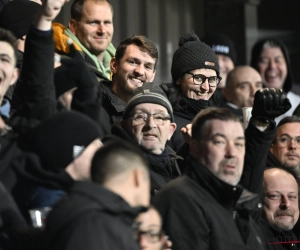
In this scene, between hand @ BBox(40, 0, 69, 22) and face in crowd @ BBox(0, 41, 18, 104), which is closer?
face in crowd @ BBox(0, 41, 18, 104)

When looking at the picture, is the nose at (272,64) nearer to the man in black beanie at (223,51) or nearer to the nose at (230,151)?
the man in black beanie at (223,51)

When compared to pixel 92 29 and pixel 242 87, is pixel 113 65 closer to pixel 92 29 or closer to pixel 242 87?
pixel 92 29

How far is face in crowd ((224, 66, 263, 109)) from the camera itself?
36.6 ft

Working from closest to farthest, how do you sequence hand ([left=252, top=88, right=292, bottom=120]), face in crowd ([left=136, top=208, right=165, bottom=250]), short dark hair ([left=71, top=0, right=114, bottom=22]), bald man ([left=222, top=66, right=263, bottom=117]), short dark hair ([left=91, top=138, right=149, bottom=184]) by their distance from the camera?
short dark hair ([left=91, top=138, right=149, bottom=184]) < face in crowd ([left=136, top=208, right=165, bottom=250]) < hand ([left=252, top=88, right=292, bottom=120]) < short dark hair ([left=71, top=0, right=114, bottom=22]) < bald man ([left=222, top=66, right=263, bottom=117])

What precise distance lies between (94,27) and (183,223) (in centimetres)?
299

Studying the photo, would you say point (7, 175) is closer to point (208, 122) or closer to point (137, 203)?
point (137, 203)

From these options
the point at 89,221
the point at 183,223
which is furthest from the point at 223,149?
the point at 89,221

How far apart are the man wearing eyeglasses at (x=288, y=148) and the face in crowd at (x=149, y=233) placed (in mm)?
3673

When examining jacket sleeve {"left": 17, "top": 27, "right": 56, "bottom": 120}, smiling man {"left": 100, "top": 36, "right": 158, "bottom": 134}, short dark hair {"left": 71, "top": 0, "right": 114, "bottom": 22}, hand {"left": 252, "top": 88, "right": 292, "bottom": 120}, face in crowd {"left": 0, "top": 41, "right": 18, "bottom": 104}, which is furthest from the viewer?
short dark hair {"left": 71, "top": 0, "right": 114, "bottom": 22}

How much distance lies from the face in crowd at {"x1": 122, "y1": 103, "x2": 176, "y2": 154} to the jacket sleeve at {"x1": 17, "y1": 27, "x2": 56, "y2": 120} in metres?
1.33

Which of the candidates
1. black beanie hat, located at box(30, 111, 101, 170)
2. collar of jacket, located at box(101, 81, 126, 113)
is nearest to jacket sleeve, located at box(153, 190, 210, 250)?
black beanie hat, located at box(30, 111, 101, 170)

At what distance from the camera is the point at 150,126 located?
7.66 meters

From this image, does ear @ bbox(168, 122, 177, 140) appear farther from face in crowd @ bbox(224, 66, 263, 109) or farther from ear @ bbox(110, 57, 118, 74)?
face in crowd @ bbox(224, 66, 263, 109)

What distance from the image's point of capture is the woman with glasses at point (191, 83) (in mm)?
8703
